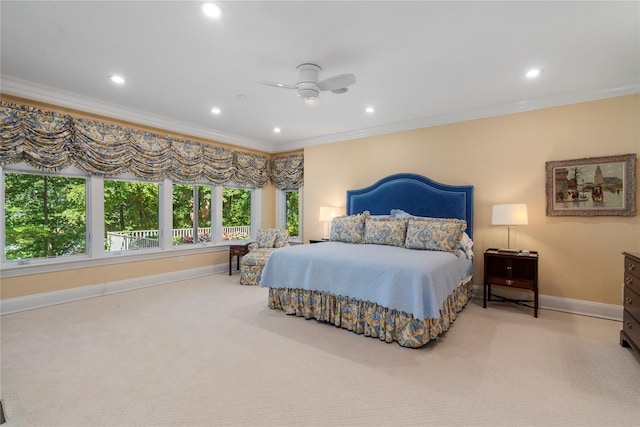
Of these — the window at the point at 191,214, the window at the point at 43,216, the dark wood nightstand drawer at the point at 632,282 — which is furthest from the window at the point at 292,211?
the dark wood nightstand drawer at the point at 632,282

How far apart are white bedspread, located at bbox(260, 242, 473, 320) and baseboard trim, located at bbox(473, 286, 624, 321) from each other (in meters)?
0.85

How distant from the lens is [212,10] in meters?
2.30

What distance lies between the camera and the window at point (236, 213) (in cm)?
653

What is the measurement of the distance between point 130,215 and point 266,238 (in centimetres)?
235

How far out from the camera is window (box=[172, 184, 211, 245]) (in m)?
5.67

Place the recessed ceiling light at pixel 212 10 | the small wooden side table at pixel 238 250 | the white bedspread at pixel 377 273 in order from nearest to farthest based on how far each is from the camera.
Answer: the recessed ceiling light at pixel 212 10, the white bedspread at pixel 377 273, the small wooden side table at pixel 238 250

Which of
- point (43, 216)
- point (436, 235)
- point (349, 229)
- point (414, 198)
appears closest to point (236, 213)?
point (349, 229)

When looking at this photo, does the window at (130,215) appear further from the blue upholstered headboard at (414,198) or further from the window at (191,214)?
the blue upholstered headboard at (414,198)


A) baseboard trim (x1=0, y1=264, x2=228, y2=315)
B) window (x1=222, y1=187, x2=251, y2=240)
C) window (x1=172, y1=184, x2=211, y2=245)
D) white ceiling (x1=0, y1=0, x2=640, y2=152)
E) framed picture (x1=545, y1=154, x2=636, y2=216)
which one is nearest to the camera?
white ceiling (x1=0, y1=0, x2=640, y2=152)

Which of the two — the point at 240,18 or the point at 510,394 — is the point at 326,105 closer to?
the point at 240,18

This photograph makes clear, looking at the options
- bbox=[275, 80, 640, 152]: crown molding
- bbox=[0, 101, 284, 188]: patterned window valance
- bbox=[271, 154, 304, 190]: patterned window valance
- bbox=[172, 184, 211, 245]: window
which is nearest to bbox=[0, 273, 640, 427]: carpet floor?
bbox=[0, 101, 284, 188]: patterned window valance

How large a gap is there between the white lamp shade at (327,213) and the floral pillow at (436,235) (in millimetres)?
1913

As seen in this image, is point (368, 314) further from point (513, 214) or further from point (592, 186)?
point (592, 186)

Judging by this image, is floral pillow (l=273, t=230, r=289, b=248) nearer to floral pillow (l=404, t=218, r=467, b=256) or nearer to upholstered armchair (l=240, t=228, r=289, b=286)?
upholstered armchair (l=240, t=228, r=289, b=286)
